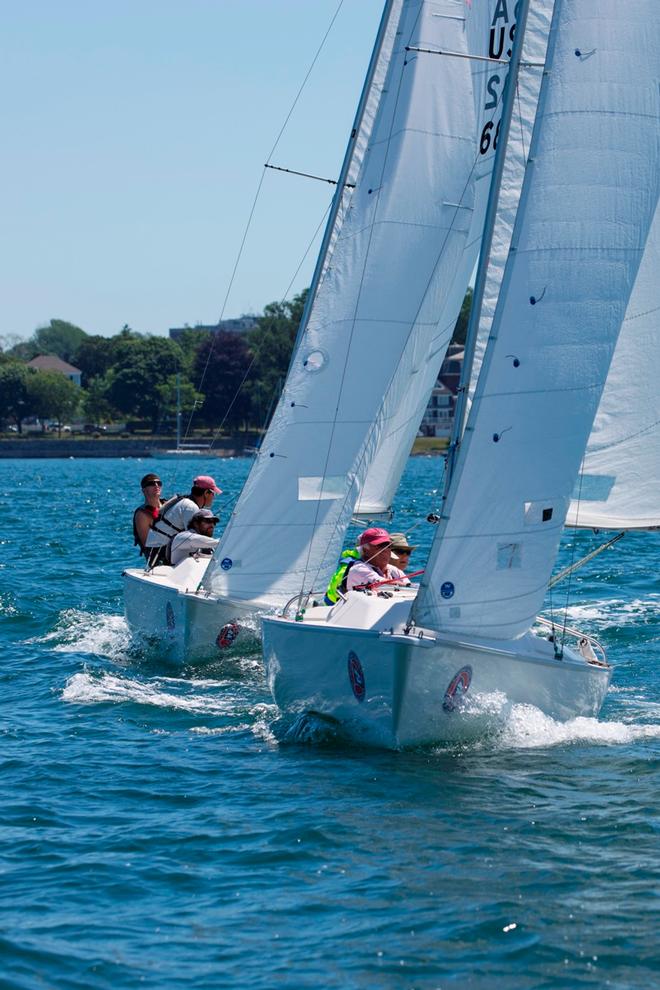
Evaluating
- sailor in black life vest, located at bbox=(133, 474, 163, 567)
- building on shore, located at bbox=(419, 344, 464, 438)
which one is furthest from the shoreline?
sailor in black life vest, located at bbox=(133, 474, 163, 567)

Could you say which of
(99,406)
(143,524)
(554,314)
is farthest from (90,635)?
(99,406)

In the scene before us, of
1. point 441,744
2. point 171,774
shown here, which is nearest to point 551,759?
point 441,744

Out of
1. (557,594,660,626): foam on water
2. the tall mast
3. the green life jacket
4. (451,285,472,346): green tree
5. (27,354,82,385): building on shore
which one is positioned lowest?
(557,594,660,626): foam on water

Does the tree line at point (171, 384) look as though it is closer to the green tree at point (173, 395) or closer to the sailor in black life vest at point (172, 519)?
the green tree at point (173, 395)

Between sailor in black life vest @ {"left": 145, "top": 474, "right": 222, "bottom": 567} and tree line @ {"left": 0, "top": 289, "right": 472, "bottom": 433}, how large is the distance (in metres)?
85.6

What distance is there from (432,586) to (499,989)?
4.08 metres

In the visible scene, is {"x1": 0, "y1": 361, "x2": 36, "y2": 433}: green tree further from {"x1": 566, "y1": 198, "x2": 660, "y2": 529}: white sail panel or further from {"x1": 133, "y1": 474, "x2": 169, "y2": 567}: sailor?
{"x1": 566, "y1": 198, "x2": 660, "y2": 529}: white sail panel

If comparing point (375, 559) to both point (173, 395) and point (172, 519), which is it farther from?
point (173, 395)

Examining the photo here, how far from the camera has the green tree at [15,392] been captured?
12900 centimetres

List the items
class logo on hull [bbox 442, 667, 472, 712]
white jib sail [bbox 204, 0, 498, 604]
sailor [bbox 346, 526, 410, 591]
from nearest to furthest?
class logo on hull [bbox 442, 667, 472, 712] < sailor [bbox 346, 526, 410, 591] < white jib sail [bbox 204, 0, 498, 604]

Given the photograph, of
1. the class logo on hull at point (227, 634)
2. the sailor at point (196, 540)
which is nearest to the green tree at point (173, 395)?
the sailor at point (196, 540)

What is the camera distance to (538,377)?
10.6 meters

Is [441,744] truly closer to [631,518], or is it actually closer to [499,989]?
[631,518]

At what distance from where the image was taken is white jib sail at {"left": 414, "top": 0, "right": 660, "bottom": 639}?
10586 mm
